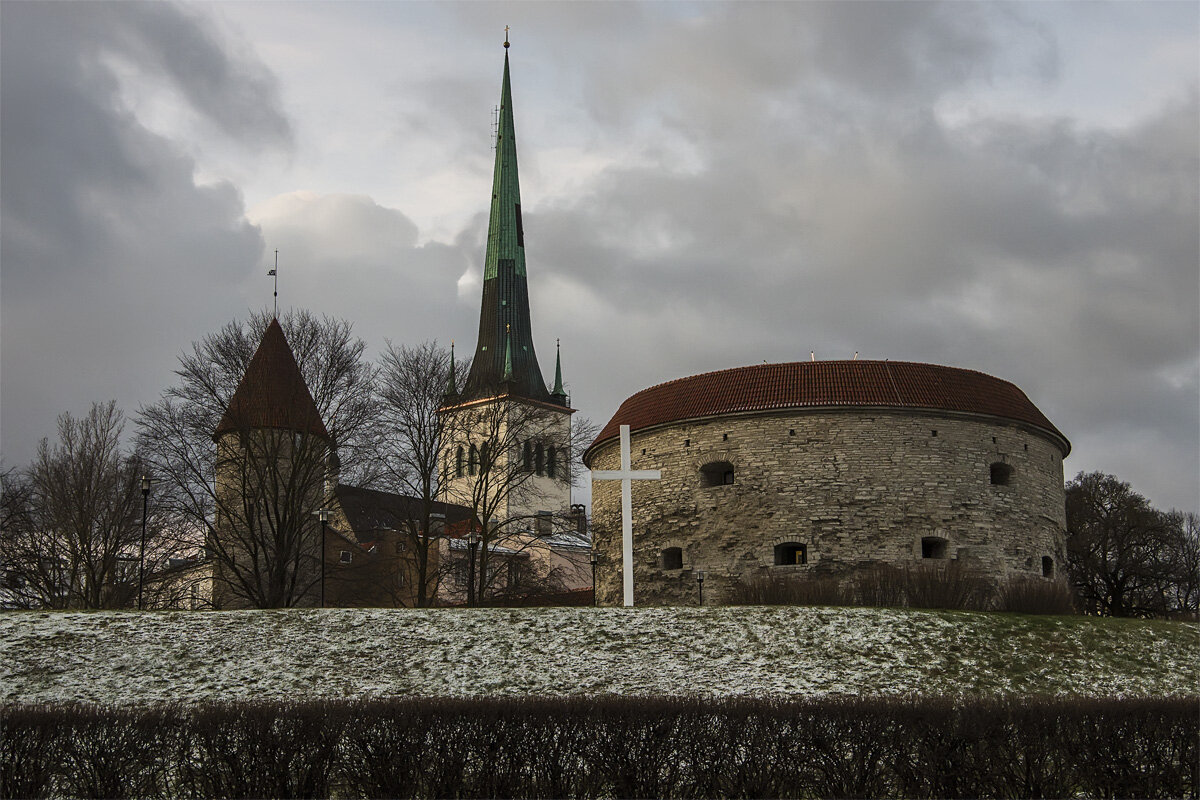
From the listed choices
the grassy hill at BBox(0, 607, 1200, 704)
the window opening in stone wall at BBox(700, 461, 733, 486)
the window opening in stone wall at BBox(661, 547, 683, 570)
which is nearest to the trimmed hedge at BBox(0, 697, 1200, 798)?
the grassy hill at BBox(0, 607, 1200, 704)

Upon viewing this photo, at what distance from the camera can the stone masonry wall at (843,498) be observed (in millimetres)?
23859

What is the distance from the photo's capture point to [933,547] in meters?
24.2

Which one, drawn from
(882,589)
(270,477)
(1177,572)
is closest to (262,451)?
(270,477)

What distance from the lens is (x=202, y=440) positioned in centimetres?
2534

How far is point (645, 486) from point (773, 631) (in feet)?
32.8

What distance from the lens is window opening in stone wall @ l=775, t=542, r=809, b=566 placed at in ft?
79.2

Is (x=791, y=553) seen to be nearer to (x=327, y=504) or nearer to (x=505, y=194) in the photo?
(x=327, y=504)

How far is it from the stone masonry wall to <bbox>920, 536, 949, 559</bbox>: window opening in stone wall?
0.48 ft

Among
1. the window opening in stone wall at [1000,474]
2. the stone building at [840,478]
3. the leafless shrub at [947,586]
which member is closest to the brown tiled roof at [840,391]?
the stone building at [840,478]

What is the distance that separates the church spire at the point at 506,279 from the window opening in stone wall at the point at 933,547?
104 feet

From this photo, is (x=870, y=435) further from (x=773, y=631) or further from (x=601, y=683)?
(x=601, y=683)

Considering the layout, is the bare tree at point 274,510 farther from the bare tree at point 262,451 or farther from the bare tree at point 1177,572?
the bare tree at point 1177,572

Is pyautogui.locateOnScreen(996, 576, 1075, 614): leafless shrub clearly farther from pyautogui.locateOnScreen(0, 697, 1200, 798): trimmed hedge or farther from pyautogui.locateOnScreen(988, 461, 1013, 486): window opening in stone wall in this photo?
pyautogui.locateOnScreen(0, 697, 1200, 798): trimmed hedge

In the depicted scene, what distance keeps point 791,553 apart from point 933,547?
285 cm
